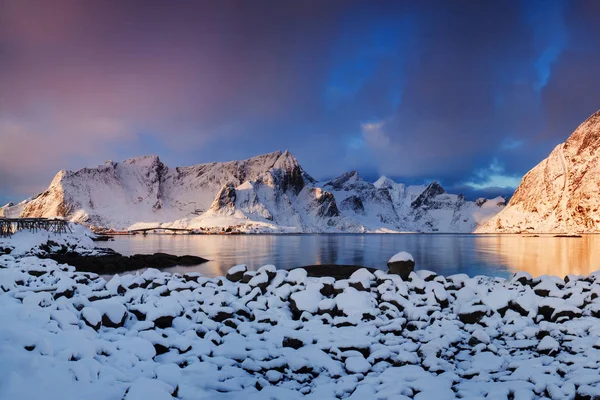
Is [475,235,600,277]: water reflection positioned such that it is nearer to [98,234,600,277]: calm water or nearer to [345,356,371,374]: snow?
[98,234,600,277]: calm water

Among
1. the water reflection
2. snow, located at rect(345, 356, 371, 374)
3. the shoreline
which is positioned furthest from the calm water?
snow, located at rect(345, 356, 371, 374)

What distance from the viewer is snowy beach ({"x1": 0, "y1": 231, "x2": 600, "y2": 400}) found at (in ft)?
22.6

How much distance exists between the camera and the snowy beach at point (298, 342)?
6891mm

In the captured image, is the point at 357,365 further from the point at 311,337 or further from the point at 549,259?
the point at 549,259

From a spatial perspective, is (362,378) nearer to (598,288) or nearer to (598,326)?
(598,326)

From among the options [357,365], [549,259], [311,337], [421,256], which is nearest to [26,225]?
[421,256]

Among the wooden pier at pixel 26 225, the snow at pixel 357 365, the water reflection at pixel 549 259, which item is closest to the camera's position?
the snow at pixel 357 365

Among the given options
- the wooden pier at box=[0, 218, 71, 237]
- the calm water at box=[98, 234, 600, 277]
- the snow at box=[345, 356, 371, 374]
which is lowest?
the calm water at box=[98, 234, 600, 277]

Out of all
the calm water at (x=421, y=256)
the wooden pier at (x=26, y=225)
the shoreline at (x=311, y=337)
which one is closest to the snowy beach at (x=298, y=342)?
the shoreline at (x=311, y=337)

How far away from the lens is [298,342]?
9.93m

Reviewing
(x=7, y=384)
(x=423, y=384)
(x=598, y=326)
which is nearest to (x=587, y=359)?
(x=598, y=326)

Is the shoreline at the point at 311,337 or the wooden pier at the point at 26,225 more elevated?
the wooden pier at the point at 26,225

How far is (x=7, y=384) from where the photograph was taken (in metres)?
5.57

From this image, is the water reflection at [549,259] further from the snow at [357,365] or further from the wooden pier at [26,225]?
the wooden pier at [26,225]
